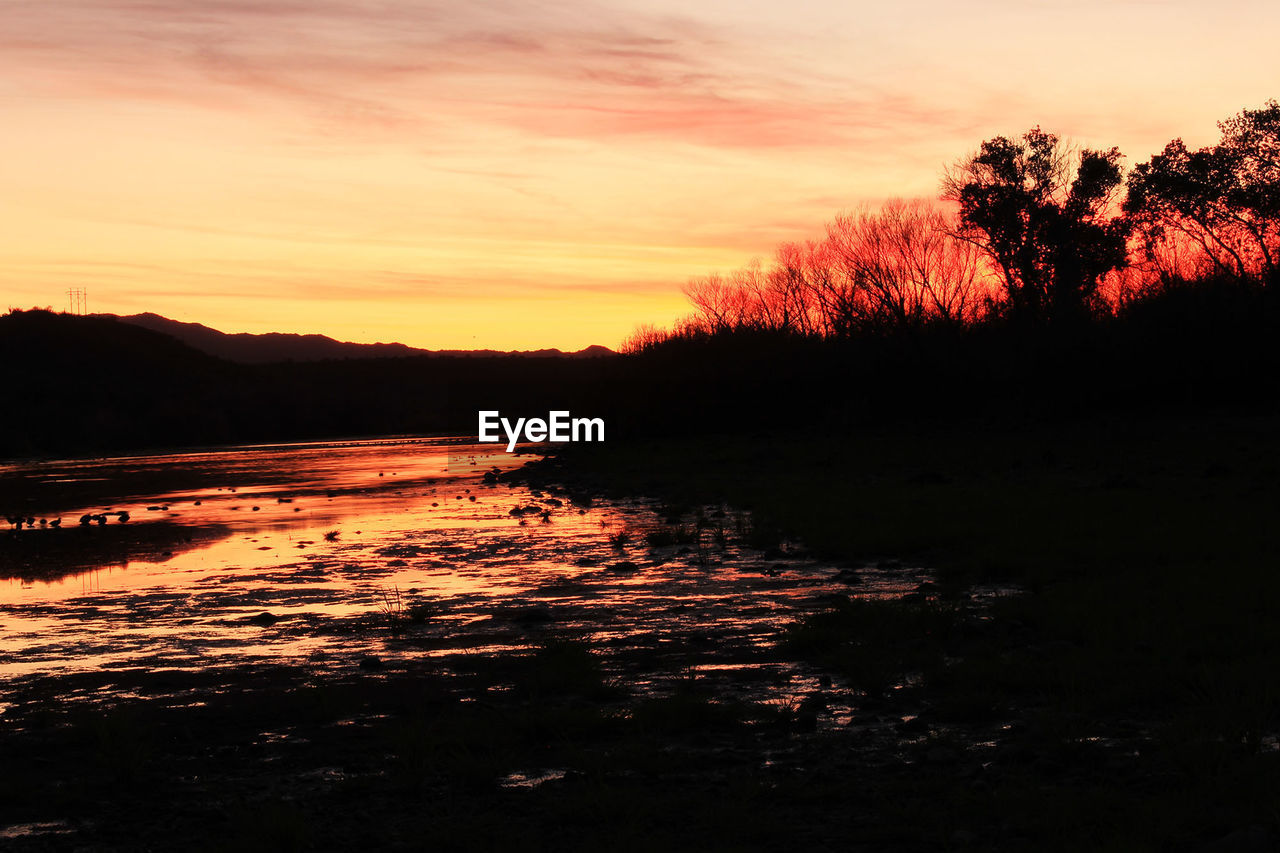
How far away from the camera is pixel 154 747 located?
759 centimetres

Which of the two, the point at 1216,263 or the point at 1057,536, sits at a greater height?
the point at 1216,263

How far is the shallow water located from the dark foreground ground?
1.94 ft

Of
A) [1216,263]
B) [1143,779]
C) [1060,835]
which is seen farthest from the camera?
[1216,263]

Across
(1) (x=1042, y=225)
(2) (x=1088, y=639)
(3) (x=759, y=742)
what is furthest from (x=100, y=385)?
(3) (x=759, y=742)

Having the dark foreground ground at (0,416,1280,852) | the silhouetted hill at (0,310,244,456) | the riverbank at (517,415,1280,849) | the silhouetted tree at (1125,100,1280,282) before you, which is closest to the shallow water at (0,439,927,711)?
the dark foreground ground at (0,416,1280,852)

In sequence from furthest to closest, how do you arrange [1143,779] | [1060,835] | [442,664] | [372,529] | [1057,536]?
[372,529], [1057,536], [442,664], [1143,779], [1060,835]

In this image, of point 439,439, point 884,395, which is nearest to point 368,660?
point 884,395

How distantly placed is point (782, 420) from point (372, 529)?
38.4m

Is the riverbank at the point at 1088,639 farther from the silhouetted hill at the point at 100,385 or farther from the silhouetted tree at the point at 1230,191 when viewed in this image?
the silhouetted hill at the point at 100,385

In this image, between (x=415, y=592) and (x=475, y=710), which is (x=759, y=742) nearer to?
(x=475, y=710)

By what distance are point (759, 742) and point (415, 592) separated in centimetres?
785

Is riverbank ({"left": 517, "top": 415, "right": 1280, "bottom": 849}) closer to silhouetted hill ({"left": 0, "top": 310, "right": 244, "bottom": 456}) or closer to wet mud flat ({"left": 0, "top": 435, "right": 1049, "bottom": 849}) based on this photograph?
wet mud flat ({"left": 0, "top": 435, "right": 1049, "bottom": 849})

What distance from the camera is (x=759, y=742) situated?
7371 mm

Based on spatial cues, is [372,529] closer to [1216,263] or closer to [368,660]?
[368,660]
